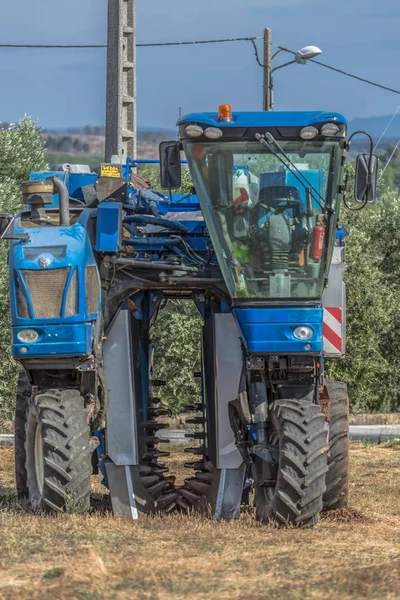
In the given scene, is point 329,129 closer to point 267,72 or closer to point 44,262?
point 44,262

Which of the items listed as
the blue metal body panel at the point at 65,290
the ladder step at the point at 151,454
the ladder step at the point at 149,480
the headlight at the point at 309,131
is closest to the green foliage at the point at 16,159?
the ladder step at the point at 151,454

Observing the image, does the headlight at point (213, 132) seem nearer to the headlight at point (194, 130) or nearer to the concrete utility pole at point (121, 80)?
the headlight at point (194, 130)

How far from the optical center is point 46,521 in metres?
9.05

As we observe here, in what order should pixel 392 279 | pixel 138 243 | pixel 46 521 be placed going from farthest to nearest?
pixel 392 279 → pixel 138 243 → pixel 46 521

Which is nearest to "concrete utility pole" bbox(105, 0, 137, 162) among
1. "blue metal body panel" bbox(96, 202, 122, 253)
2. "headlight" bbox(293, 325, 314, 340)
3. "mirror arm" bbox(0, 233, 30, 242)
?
A: "blue metal body panel" bbox(96, 202, 122, 253)

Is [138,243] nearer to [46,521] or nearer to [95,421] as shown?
[95,421]

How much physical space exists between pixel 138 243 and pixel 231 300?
1.17m

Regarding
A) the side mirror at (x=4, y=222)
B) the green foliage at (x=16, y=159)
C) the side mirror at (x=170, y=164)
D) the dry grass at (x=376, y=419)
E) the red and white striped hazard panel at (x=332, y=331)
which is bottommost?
the dry grass at (x=376, y=419)

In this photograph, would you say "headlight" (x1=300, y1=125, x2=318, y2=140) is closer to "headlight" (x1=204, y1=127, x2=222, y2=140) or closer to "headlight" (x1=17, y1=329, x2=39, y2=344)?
"headlight" (x1=204, y1=127, x2=222, y2=140)

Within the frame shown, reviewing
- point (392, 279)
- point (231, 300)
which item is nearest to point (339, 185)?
point (231, 300)

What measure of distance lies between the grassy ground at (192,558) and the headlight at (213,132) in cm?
295

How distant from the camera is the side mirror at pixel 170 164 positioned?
9688mm

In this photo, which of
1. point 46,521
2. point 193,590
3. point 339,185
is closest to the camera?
A: point 193,590

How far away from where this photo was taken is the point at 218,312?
1080 centimetres
